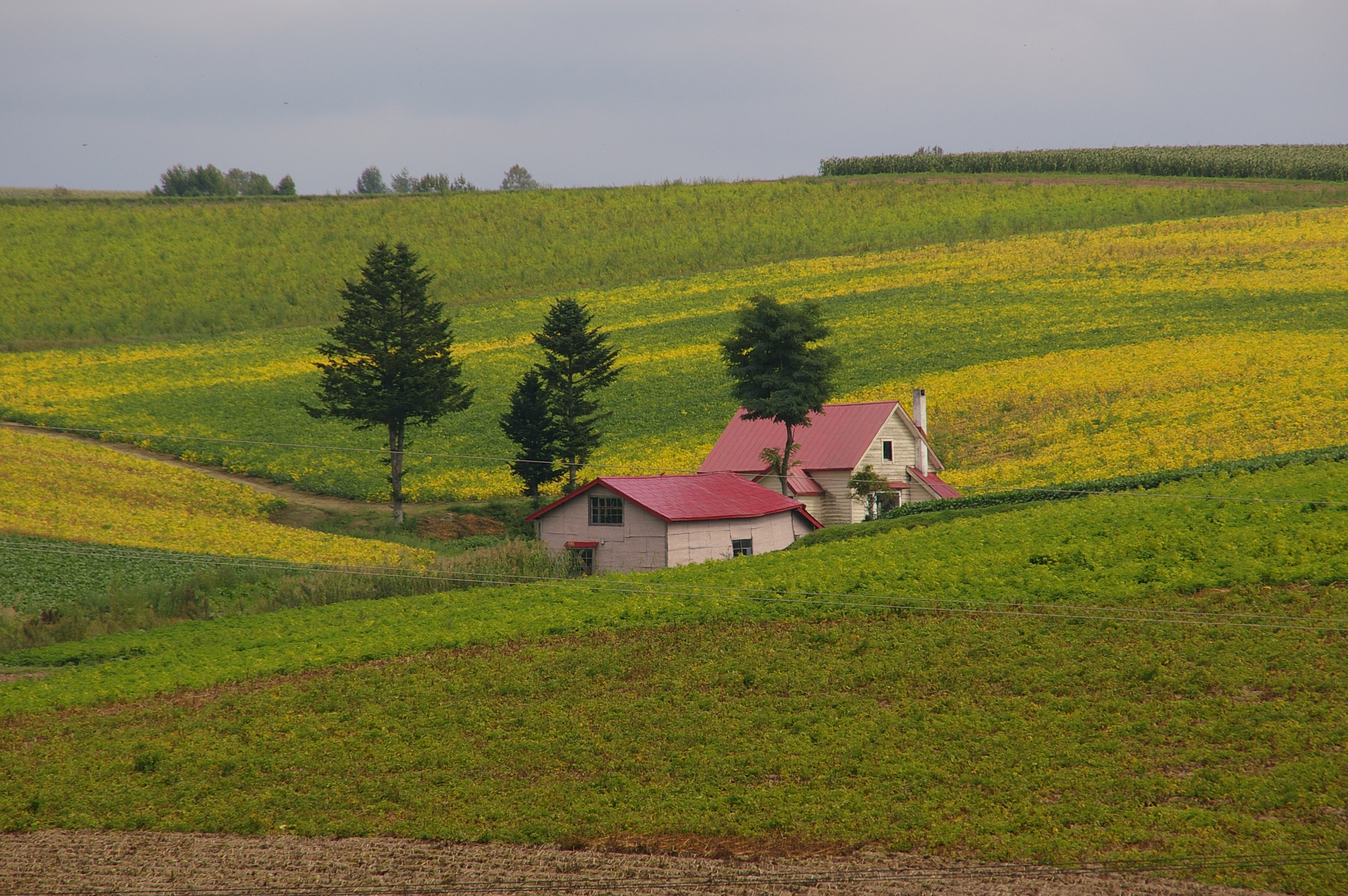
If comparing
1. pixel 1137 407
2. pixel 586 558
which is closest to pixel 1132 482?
pixel 586 558

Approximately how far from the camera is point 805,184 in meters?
123

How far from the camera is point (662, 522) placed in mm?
40562

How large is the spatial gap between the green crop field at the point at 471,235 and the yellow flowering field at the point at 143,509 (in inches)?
1418

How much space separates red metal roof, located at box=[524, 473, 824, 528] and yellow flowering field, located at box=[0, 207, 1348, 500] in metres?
11.0

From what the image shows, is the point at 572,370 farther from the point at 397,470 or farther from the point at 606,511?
the point at 606,511

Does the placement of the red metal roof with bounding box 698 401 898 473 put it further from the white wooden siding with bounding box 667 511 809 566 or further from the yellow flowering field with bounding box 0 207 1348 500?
the white wooden siding with bounding box 667 511 809 566

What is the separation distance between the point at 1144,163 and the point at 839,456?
81544 millimetres

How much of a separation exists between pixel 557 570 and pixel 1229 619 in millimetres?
21650

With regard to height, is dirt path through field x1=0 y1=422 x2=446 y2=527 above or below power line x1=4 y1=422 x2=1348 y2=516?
below

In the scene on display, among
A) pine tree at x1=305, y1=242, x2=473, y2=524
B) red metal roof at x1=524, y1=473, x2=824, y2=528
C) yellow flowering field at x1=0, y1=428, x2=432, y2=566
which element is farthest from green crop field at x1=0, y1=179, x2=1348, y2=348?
red metal roof at x1=524, y1=473, x2=824, y2=528

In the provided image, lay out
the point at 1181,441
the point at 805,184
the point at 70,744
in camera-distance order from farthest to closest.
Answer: the point at 805,184, the point at 1181,441, the point at 70,744

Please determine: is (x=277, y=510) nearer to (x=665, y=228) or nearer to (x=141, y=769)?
(x=141, y=769)

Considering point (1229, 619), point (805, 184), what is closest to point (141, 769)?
point (1229, 619)

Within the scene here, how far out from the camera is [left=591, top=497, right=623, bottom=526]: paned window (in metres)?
41.9
